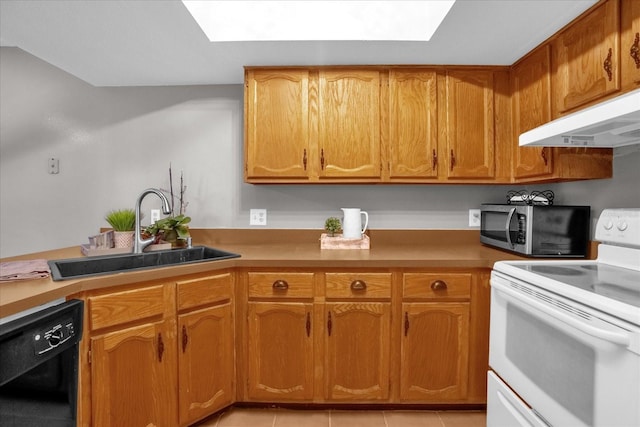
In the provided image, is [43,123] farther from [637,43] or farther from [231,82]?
[637,43]

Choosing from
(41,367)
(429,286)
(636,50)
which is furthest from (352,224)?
(41,367)

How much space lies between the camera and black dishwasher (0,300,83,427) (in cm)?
92

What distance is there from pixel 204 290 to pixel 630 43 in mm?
2036

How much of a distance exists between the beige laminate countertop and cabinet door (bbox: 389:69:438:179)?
0.49 metres

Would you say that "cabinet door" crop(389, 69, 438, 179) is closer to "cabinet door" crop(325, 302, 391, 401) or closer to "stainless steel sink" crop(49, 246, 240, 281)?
"cabinet door" crop(325, 302, 391, 401)

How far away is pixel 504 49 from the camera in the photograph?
6.31 ft

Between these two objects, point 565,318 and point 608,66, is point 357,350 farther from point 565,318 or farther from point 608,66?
point 608,66

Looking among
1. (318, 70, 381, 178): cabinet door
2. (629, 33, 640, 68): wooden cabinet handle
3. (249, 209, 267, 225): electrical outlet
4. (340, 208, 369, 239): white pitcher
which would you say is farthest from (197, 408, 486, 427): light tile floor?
(629, 33, 640, 68): wooden cabinet handle

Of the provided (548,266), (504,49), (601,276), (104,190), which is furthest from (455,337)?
(104,190)

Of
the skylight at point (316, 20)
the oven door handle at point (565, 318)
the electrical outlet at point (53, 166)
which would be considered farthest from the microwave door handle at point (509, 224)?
the electrical outlet at point (53, 166)

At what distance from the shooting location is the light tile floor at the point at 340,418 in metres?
1.76

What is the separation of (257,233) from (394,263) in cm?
104

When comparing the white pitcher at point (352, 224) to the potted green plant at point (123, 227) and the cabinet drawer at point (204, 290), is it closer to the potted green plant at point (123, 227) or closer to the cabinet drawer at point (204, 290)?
the cabinet drawer at point (204, 290)

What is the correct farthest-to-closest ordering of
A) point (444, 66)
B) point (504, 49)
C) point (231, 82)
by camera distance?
1. point (231, 82)
2. point (444, 66)
3. point (504, 49)
